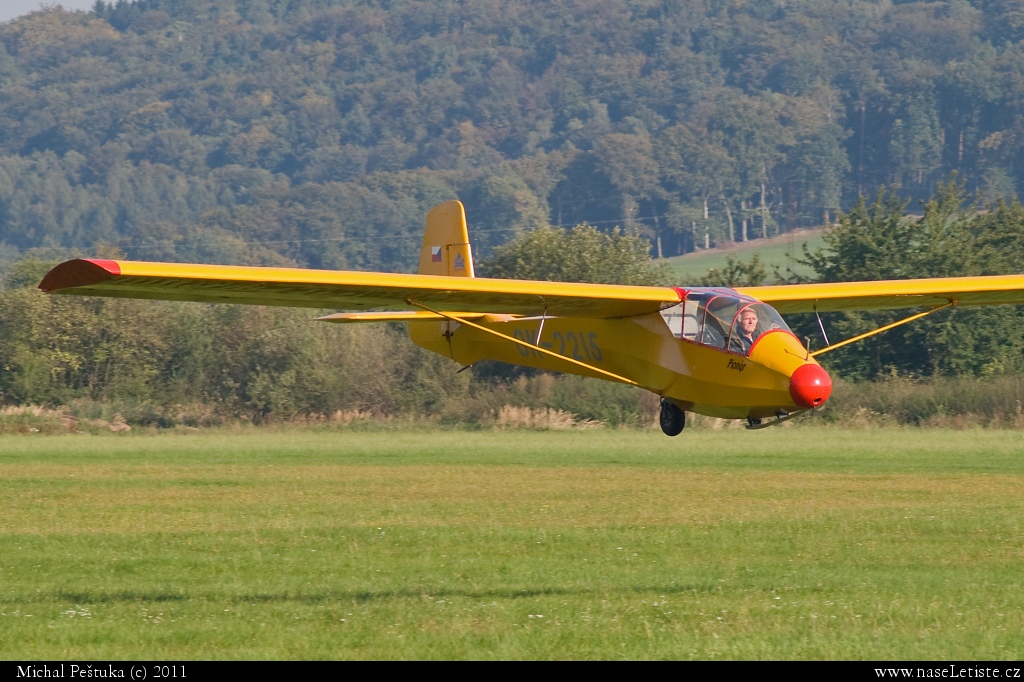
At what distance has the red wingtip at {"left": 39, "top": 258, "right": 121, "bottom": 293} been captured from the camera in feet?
42.6

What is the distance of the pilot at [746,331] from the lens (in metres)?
14.5

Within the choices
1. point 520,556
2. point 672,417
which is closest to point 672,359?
point 672,417

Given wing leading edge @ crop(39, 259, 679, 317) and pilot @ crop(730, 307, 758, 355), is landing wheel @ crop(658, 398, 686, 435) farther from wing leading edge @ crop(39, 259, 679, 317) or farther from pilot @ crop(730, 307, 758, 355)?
pilot @ crop(730, 307, 758, 355)

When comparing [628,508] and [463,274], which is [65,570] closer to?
[463,274]

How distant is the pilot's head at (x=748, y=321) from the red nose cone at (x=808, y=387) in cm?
74

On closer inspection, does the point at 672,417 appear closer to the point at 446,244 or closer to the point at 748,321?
the point at 748,321

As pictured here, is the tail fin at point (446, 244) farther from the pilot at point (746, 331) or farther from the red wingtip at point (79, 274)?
the red wingtip at point (79, 274)

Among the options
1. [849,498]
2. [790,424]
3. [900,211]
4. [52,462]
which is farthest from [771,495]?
[900,211]

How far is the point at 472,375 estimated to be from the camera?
50062 millimetres

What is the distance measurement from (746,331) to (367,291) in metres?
3.83

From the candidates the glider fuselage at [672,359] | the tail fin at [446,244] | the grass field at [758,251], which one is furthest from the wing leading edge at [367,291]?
the grass field at [758,251]

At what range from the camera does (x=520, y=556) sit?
1877 cm

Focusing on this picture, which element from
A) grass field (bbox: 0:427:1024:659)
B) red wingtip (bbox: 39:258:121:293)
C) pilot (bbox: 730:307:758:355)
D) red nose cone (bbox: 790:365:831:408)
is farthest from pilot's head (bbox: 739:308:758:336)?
red wingtip (bbox: 39:258:121:293)

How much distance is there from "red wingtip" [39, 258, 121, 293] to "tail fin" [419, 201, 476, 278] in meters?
10.4
